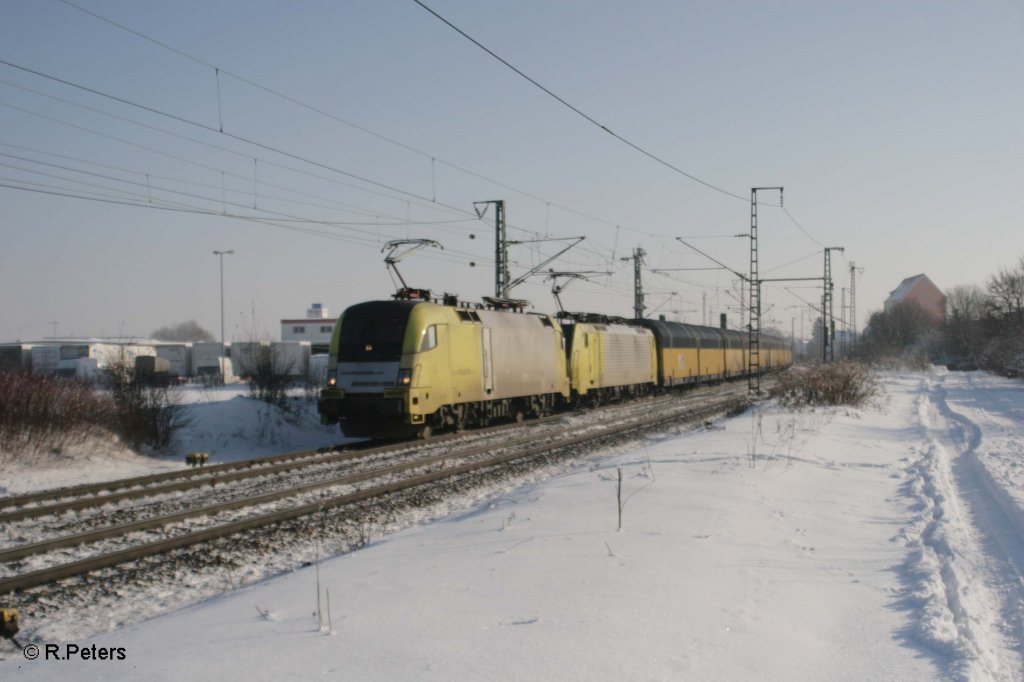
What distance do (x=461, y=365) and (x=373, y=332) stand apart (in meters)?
2.49

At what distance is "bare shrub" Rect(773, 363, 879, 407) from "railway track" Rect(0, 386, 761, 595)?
705 centimetres

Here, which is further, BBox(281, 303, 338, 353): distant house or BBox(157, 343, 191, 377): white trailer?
BBox(281, 303, 338, 353): distant house

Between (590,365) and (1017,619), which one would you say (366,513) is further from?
(590,365)

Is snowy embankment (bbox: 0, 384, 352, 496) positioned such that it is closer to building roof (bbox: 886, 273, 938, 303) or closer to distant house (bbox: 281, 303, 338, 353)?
distant house (bbox: 281, 303, 338, 353)

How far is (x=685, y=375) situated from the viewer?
40.6m

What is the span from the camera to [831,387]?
83.1ft

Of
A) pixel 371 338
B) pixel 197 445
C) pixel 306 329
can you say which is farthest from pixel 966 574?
pixel 306 329

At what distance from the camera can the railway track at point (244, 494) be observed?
8500mm

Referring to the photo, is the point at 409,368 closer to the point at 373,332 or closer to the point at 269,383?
the point at 373,332

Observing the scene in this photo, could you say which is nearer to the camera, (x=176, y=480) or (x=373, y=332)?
(x=176, y=480)

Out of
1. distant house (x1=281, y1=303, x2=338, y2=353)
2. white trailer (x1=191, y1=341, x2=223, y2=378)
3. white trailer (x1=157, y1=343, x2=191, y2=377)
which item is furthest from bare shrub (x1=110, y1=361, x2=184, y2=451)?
distant house (x1=281, y1=303, x2=338, y2=353)

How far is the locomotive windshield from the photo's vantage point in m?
18.0

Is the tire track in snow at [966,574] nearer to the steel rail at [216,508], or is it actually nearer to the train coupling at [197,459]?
the steel rail at [216,508]

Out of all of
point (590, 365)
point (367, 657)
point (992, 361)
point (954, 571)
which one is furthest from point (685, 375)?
point (367, 657)
